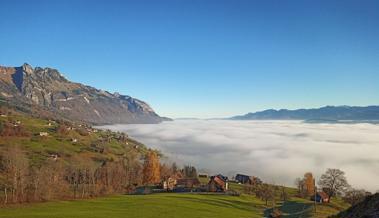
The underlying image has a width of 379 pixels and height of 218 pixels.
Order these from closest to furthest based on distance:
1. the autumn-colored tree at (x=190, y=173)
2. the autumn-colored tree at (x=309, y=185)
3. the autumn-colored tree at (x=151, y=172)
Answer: the autumn-colored tree at (x=309, y=185), the autumn-colored tree at (x=151, y=172), the autumn-colored tree at (x=190, y=173)

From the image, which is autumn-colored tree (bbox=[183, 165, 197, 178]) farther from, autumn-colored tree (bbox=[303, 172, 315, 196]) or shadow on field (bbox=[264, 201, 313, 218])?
shadow on field (bbox=[264, 201, 313, 218])

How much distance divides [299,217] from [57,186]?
242 ft

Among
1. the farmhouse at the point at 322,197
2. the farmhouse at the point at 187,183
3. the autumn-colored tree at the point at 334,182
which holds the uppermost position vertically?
the autumn-colored tree at the point at 334,182

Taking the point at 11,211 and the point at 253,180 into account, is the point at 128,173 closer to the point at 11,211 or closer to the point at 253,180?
the point at 253,180

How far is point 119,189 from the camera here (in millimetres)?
136625

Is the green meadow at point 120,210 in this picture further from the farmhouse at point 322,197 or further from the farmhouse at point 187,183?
the farmhouse at point 187,183

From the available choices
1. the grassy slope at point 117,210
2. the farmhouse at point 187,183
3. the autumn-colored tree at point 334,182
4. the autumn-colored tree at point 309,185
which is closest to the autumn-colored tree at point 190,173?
the farmhouse at point 187,183

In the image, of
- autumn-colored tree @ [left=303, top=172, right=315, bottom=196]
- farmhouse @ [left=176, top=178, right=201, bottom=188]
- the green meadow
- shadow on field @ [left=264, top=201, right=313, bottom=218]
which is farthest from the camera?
autumn-colored tree @ [left=303, top=172, right=315, bottom=196]

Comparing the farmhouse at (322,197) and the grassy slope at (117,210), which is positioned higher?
the grassy slope at (117,210)

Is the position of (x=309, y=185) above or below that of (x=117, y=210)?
below

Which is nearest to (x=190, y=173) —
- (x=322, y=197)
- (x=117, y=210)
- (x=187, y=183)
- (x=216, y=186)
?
(x=187, y=183)

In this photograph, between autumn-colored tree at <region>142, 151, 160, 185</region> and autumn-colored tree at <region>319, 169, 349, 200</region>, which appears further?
autumn-colored tree at <region>142, 151, 160, 185</region>

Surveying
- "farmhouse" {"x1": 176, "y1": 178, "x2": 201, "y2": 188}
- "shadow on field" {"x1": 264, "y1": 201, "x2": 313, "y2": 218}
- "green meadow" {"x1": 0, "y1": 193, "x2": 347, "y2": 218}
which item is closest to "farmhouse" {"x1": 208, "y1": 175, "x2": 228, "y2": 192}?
"farmhouse" {"x1": 176, "y1": 178, "x2": 201, "y2": 188}

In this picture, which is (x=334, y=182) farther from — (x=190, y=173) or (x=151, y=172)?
(x=190, y=173)
